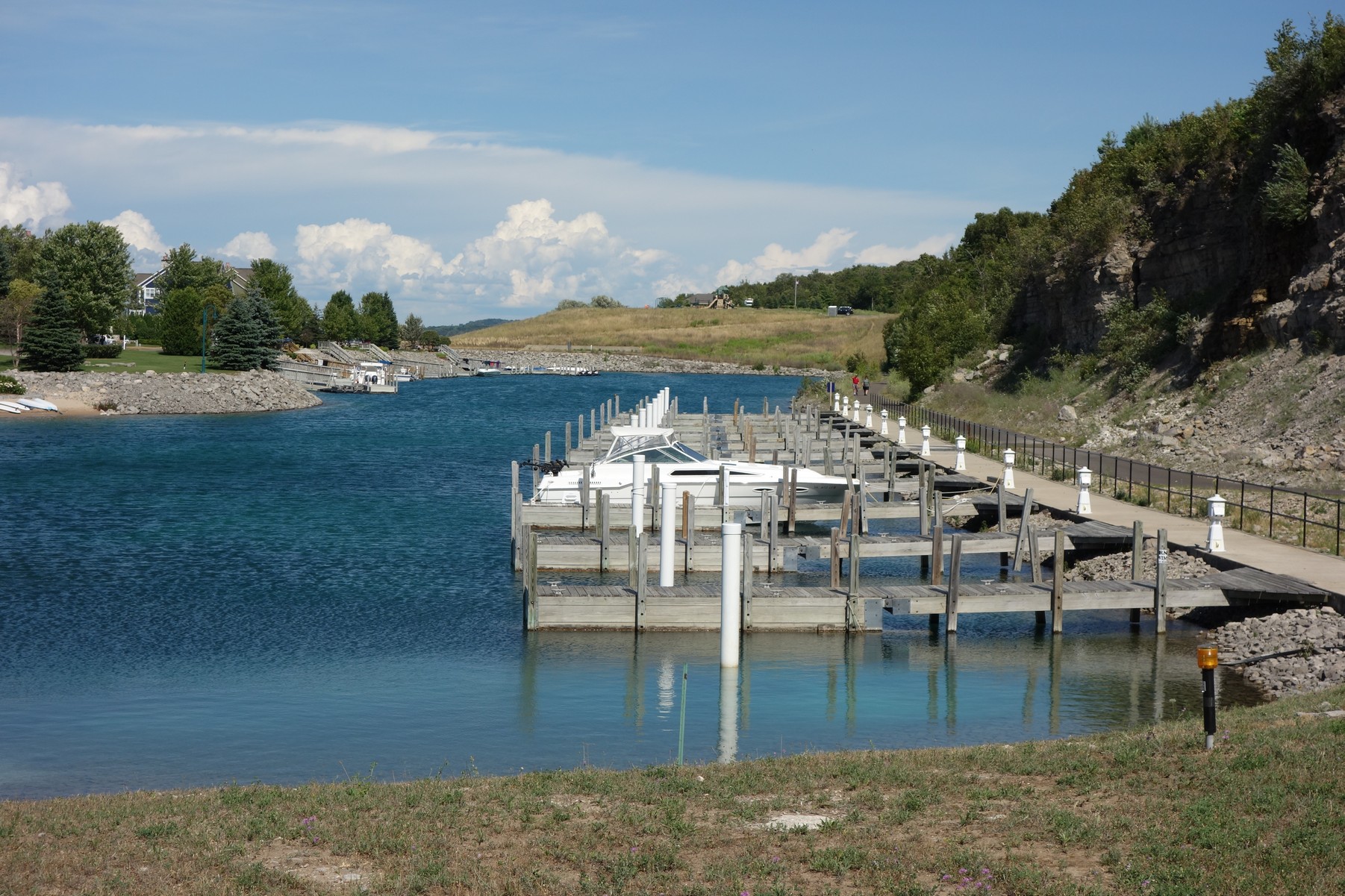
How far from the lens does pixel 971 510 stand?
33.8 m

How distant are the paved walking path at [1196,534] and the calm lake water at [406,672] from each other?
6.87 feet

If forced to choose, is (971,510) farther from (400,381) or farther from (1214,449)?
(400,381)

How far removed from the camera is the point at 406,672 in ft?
68.5

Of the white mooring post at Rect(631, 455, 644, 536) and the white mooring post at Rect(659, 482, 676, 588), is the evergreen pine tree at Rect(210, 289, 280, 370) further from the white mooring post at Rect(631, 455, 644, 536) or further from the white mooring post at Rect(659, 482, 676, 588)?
the white mooring post at Rect(659, 482, 676, 588)

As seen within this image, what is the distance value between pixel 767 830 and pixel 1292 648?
1248cm

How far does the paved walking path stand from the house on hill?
356 feet

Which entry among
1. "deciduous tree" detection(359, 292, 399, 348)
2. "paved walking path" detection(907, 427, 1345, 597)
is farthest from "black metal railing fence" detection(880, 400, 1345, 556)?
"deciduous tree" detection(359, 292, 399, 348)

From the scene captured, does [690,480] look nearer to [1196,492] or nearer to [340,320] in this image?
[1196,492]

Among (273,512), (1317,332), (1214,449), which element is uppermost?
(1317,332)

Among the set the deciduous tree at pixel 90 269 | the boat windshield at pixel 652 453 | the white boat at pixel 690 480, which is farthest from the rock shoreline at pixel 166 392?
the white boat at pixel 690 480

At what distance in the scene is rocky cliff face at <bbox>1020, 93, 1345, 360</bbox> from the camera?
40188 mm

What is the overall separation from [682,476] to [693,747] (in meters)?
19.6

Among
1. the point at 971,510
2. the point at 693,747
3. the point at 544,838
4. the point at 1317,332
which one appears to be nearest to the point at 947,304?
the point at 1317,332

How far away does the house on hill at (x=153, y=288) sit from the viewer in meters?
145
